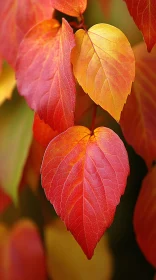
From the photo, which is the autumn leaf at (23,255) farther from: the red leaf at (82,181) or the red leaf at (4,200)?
the red leaf at (82,181)

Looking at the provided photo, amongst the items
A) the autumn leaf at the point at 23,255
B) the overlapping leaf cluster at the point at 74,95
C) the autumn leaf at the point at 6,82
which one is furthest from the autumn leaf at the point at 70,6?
the autumn leaf at the point at 23,255

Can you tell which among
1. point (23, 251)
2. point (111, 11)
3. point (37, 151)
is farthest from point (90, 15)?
point (23, 251)

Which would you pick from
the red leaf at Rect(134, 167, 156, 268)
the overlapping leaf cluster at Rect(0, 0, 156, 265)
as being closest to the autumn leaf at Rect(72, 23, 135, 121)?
the overlapping leaf cluster at Rect(0, 0, 156, 265)

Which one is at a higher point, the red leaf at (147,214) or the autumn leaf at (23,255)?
the red leaf at (147,214)

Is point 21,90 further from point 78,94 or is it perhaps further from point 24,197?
point 24,197

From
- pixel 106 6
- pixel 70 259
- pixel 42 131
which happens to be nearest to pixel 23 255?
pixel 70 259
